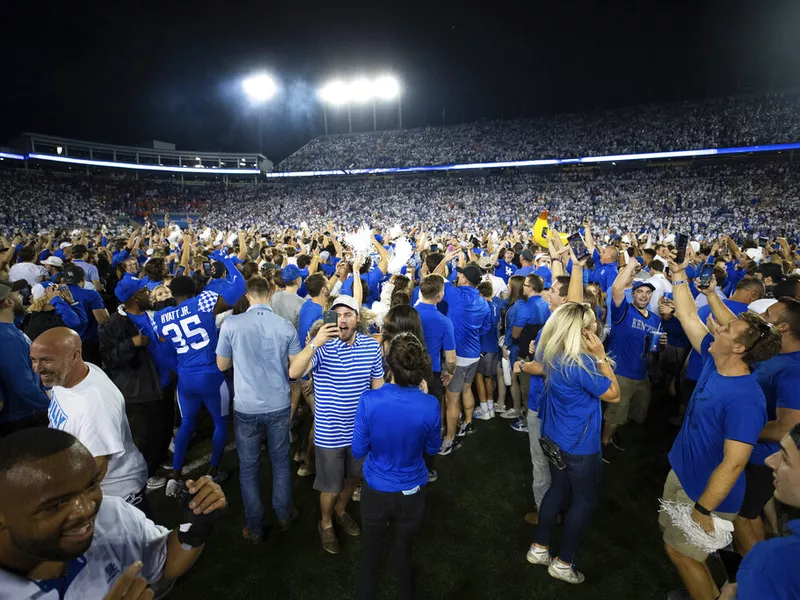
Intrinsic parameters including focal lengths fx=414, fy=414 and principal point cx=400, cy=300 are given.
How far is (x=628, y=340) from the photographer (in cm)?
500

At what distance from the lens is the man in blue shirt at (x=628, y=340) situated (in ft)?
16.0

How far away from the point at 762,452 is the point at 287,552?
3.75 meters

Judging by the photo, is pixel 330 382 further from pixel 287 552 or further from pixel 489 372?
pixel 489 372

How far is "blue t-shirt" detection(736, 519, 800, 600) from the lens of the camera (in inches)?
52.9

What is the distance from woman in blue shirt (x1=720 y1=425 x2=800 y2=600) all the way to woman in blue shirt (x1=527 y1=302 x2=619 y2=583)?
4.28 feet

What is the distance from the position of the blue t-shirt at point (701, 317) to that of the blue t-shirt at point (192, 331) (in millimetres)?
5042

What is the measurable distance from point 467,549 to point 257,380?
2305 millimetres

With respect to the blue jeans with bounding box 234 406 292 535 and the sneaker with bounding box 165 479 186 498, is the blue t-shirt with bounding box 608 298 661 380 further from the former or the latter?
the sneaker with bounding box 165 479 186 498

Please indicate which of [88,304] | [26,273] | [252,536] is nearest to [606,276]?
[252,536]

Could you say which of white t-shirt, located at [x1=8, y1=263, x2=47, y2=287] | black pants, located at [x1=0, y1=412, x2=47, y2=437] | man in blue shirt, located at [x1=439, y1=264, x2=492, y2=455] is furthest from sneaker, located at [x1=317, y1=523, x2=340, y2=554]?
white t-shirt, located at [x1=8, y1=263, x2=47, y2=287]

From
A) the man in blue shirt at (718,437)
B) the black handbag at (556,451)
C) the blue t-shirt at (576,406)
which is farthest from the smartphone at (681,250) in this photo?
the black handbag at (556,451)

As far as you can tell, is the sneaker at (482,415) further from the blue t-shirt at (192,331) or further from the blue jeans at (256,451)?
the blue t-shirt at (192,331)

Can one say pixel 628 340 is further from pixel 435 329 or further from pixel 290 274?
pixel 290 274

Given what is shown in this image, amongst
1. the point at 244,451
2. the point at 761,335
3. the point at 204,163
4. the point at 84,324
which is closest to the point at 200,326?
the point at 244,451
